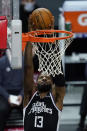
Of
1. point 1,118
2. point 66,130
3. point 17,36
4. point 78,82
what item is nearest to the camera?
point 17,36

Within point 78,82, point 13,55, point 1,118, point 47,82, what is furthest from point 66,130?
point 13,55

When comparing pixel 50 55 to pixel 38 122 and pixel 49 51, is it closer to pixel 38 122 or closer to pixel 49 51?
pixel 49 51

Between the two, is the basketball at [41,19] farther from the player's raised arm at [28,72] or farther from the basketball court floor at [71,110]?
the basketball court floor at [71,110]

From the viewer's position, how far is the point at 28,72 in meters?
4.09

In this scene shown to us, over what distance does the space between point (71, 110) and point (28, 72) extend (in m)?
3.75

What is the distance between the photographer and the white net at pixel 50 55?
4.10 meters

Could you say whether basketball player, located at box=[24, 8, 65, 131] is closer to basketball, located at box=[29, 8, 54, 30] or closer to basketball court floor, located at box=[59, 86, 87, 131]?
basketball, located at box=[29, 8, 54, 30]

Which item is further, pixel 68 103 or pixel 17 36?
pixel 68 103

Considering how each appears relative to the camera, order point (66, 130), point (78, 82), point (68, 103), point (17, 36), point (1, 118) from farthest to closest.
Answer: point (78, 82) < point (68, 103) < point (66, 130) < point (1, 118) < point (17, 36)

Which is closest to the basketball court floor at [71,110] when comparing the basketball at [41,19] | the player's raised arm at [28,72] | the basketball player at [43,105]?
the basketball player at [43,105]

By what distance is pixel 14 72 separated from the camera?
6402 mm

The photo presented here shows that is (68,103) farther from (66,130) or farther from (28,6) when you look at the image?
(28,6)

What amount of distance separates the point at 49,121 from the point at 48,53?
2.40ft

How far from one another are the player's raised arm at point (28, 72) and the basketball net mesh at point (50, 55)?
10 centimetres
